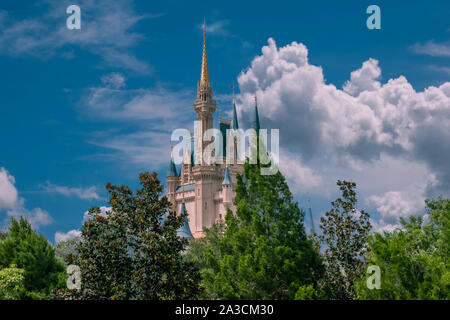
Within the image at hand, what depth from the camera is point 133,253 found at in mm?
21047

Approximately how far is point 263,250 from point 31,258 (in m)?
16.8

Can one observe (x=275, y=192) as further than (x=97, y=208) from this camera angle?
Yes

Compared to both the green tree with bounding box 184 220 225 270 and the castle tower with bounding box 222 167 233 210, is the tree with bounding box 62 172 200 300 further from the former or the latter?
the castle tower with bounding box 222 167 233 210

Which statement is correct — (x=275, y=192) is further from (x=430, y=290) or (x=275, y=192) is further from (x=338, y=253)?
(x=430, y=290)

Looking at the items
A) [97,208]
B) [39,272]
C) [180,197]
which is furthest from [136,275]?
[180,197]

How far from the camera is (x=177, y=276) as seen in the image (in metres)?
21.0

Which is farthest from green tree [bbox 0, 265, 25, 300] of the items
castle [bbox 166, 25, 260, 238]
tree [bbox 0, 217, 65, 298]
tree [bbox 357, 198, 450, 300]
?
castle [bbox 166, 25, 260, 238]

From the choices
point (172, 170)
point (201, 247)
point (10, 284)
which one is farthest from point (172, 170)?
point (10, 284)

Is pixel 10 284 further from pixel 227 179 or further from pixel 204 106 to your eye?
pixel 204 106

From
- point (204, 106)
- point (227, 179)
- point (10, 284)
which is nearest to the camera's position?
point (10, 284)

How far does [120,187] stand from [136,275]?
4.00 metres

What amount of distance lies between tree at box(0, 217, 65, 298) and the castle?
50172mm

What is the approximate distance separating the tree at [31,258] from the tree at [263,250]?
475 inches
